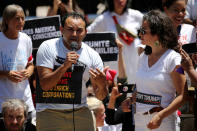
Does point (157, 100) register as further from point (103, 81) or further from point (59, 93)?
point (59, 93)

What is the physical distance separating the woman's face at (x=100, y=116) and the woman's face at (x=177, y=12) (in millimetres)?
1427

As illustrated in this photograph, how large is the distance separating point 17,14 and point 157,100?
2.29m

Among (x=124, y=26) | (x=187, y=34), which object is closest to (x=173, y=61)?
(x=187, y=34)

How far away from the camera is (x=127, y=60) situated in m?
6.65

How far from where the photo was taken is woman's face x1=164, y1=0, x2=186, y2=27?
18.4 ft

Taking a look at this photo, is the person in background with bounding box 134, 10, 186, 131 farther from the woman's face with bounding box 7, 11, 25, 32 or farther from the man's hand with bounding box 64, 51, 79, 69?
the woman's face with bounding box 7, 11, 25, 32

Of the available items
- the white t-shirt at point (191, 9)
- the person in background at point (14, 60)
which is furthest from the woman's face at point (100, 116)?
the white t-shirt at point (191, 9)

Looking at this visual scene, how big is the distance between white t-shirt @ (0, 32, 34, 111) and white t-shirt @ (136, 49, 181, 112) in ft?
5.80

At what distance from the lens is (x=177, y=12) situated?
5.63 metres

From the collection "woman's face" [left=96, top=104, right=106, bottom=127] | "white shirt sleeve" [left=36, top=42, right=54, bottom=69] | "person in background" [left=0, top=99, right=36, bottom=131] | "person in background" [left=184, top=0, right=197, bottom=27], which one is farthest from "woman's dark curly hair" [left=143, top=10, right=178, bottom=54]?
"person in background" [left=184, top=0, right=197, bottom=27]

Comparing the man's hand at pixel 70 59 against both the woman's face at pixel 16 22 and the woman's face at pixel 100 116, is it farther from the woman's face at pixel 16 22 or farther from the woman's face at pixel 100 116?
the woman's face at pixel 100 116

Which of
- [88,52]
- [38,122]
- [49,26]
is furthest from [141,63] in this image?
[49,26]

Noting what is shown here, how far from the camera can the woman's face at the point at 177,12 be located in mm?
5598

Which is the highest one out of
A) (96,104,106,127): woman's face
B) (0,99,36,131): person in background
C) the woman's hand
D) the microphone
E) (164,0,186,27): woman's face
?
(164,0,186,27): woman's face
